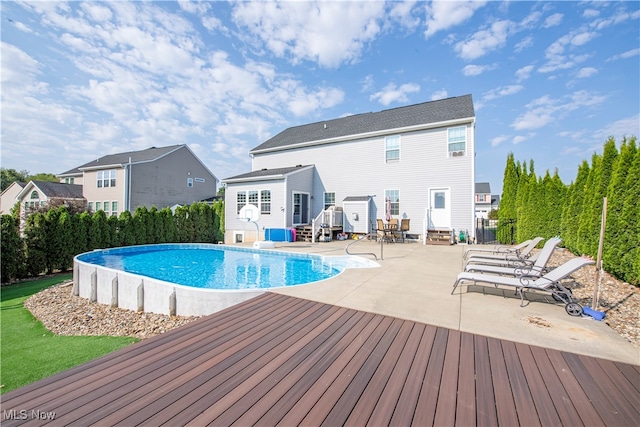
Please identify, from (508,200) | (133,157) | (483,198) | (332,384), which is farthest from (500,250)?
(483,198)

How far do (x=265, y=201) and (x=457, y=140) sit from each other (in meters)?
11.1

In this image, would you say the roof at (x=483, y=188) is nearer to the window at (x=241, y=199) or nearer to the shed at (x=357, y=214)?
the shed at (x=357, y=214)

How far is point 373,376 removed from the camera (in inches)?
93.1

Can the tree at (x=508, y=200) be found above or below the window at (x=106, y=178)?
below

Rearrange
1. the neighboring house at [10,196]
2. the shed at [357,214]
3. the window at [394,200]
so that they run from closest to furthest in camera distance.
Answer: the window at [394,200], the shed at [357,214], the neighboring house at [10,196]

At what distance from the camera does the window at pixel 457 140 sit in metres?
13.1

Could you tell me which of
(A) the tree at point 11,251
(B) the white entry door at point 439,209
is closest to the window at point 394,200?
(B) the white entry door at point 439,209

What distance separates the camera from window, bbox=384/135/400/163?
48.7 ft

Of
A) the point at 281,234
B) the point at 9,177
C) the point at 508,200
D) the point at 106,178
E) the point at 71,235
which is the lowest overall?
the point at 281,234

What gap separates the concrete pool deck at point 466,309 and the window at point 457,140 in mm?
8905

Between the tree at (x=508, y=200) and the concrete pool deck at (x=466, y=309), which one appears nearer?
the concrete pool deck at (x=466, y=309)

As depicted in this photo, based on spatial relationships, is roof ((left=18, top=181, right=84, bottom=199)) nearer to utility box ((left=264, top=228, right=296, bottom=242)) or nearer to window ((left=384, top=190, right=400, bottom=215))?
utility box ((left=264, top=228, right=296, bottom=242))

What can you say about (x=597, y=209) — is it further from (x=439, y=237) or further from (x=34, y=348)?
(x=34, y=348)

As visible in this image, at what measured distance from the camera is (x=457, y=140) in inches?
520
